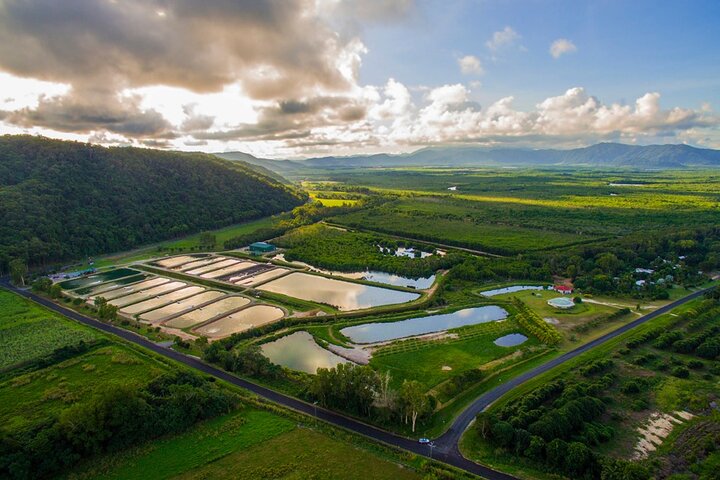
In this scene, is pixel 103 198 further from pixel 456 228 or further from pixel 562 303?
pixel 562 303

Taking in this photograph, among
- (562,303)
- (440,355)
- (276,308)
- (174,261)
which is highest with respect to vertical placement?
(562,303)

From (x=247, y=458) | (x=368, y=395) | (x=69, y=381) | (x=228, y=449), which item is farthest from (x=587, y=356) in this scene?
(x=69, y=381)

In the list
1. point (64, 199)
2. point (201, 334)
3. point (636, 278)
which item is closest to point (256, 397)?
point (201, 334)

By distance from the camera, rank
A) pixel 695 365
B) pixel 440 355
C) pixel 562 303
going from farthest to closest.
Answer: pixel 562 303
pixel 440 355
pixel 695 365

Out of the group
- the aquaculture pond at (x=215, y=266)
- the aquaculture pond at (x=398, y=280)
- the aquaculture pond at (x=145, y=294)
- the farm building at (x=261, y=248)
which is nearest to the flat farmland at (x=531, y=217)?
the aquaculture pond at (x=398, y=280)

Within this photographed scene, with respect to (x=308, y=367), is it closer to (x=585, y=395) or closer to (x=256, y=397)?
(x=256, y=397)
